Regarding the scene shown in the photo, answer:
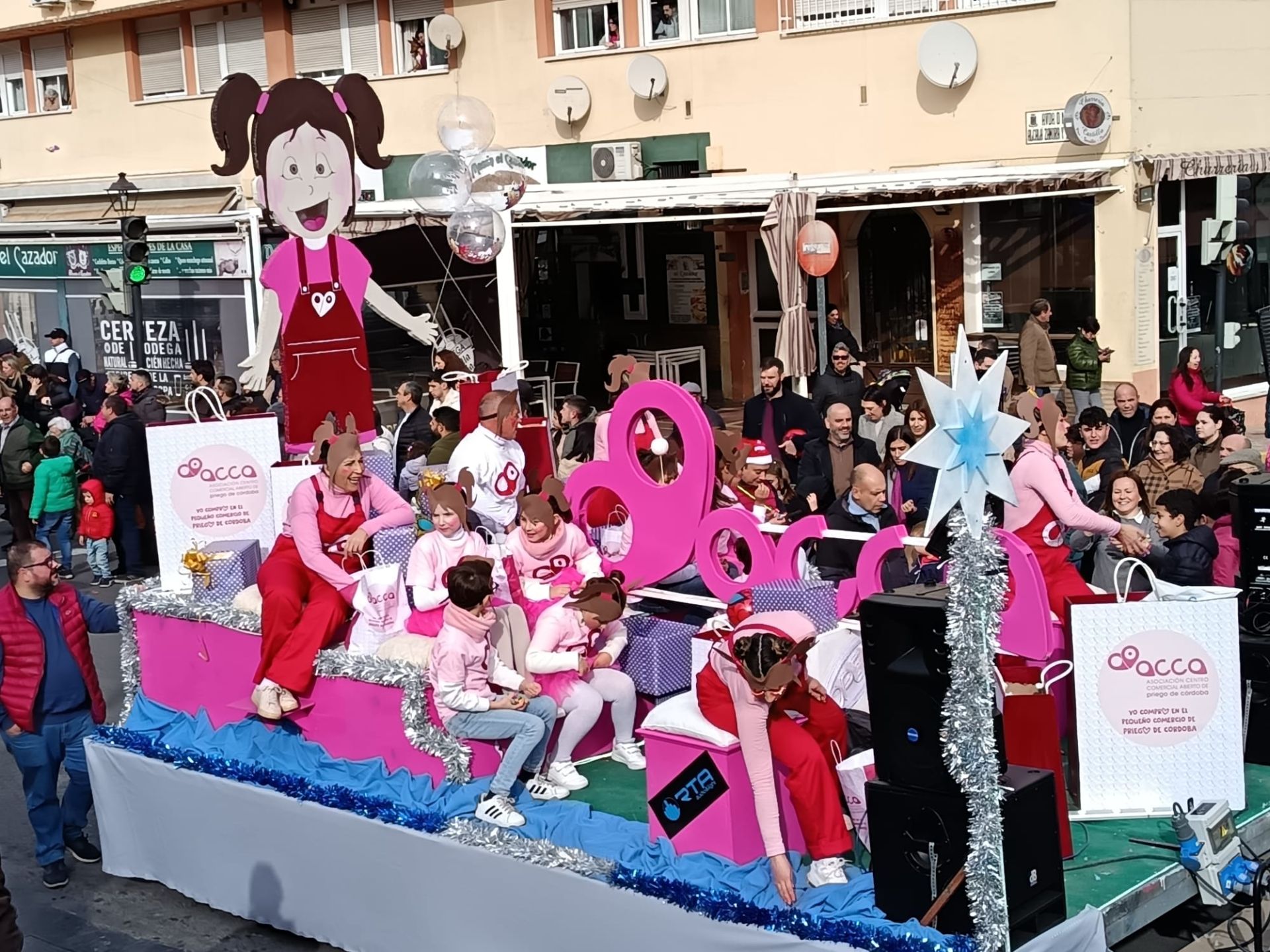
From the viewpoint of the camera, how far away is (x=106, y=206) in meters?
27.1

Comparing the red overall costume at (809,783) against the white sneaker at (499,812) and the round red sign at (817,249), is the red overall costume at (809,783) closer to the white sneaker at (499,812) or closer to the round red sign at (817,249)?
the white sneaker at (499,812)

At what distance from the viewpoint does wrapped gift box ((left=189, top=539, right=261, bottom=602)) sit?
895 centimetres

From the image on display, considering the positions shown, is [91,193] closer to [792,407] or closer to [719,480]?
[792,407]

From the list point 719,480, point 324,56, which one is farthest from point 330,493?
point 324,56

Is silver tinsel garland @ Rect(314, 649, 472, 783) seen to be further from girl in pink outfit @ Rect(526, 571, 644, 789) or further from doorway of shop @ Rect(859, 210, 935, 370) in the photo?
doorway of shop @ Rect(859, 210, 935, 370)

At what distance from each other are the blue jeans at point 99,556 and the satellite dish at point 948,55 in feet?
33.0

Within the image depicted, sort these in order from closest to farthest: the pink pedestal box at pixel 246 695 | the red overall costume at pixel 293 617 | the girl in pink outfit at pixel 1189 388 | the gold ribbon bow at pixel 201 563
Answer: the pink pedestal box at pixel 246 695, the red overall costume at pixel 293 617, the gold ribbon bow at pixel 201 563, the girl in pink outfit at pixel 1189 388

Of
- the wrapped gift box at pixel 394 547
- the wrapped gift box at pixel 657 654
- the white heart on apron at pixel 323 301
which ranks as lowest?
the wrapped gift box at pixel 657 654

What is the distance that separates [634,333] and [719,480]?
48.9 feet

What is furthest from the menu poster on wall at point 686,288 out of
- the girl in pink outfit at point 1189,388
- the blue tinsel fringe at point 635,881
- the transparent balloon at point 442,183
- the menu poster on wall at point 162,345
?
the blue tinsel fringe at point 635,881

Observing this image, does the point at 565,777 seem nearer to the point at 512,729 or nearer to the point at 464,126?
the point at 512,729

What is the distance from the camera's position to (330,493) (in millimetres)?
8445

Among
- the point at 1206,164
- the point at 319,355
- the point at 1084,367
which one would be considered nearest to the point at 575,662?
the point at 319,355

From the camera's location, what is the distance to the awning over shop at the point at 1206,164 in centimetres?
1728
